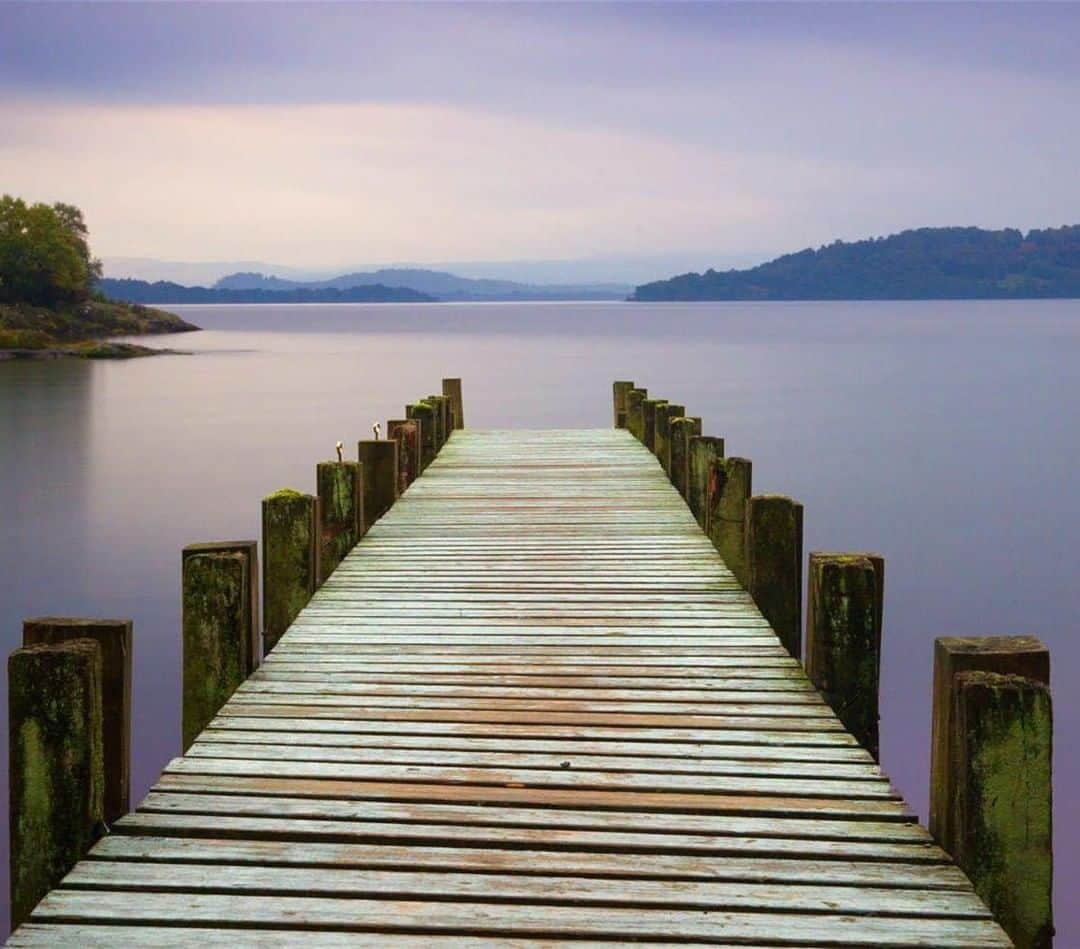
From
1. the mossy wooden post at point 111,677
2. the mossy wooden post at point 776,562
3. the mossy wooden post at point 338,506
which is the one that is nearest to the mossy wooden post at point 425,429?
the mossy wooden post at point 338,506

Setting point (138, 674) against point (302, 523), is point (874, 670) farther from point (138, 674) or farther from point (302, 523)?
point (138, 674)

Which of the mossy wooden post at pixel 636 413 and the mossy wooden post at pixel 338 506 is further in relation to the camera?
the mossy wooden post at pixel 636 413

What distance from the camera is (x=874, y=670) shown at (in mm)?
5594

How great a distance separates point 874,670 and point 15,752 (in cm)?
340

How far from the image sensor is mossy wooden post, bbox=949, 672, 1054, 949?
400 cm

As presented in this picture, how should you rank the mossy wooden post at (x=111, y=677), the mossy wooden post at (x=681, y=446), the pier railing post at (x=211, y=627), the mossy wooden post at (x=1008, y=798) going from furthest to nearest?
the mossy wooden post at (x=681, y=446)
the pier railing post at (x=211, y=627)
the mossy wooden post at (x=111, y=677)
the mossy wooden post at (x=1008, y=798)

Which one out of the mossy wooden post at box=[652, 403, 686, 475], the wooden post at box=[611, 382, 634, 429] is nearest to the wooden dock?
the mossy wooden post at box=[652, 403, 686, 475]

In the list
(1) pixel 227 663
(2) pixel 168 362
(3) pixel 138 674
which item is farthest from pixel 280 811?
(2) pixel 168 362

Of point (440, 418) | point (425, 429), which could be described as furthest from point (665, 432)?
point (440, 418)

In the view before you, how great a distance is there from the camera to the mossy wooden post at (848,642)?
5473 millimetres

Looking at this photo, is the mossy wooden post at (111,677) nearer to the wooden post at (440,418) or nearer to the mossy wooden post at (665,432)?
the mossy wooden post at (665,432)

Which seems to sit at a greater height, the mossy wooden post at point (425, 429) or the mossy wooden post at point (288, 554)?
the mossy wooden post at point (425, 429)

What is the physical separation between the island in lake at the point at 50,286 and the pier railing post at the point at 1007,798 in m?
74.8

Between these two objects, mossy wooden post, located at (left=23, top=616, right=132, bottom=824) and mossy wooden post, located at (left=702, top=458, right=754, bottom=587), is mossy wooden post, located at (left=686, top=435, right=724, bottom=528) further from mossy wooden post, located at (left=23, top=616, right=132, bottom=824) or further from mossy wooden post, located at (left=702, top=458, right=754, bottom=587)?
mossy wooden post, located at (left=23, top=616, right=132, bottom=824)
